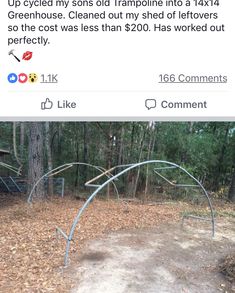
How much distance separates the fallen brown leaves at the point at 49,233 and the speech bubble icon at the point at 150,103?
285 centimetres

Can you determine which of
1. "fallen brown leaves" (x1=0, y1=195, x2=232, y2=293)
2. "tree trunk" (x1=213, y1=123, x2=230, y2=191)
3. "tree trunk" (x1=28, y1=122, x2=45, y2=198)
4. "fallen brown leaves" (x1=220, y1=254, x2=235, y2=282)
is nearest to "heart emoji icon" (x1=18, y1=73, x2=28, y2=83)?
"fallen brown leaves" (x1=0, y1=195, x2=232, y2=293)

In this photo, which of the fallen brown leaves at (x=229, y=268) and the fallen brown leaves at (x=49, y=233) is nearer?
the fallen brown leaves at (x=49, y=233)

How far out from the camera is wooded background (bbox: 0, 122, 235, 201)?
1180 cm

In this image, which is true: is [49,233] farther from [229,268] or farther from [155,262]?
[229,268]

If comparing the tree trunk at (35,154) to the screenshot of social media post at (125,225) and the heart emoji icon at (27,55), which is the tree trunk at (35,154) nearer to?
the screenshot of social media post at (125,225)

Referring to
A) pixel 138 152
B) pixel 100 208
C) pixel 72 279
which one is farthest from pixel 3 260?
pixel 138 152

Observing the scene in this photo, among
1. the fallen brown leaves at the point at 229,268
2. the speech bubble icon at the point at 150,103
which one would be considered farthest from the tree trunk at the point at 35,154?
the speech bubble icon at the point at 150,103

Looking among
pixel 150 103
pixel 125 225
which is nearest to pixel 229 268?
pixel 125 225

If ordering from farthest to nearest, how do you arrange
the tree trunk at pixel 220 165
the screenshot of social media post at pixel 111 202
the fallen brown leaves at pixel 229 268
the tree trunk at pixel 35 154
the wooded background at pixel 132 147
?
the tree trunk at pixel 220 165 → the wooded background at pixel 132 147 → the tree trunk at pixel 35 154 → the fallen brown leaves at pixel 229 268 → the screenshot of social media post at pixel 111 202

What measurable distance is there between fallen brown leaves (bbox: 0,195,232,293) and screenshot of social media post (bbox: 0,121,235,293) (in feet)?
0.06

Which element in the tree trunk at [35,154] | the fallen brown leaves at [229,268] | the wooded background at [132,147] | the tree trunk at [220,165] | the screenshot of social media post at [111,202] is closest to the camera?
the screenshot of social media post at [111,202]

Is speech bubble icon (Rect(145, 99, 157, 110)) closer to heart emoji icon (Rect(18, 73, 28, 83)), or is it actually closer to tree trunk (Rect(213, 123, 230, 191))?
heart emoji icon (Rect(18, 73, 28, 83))

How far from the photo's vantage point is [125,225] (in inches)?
283

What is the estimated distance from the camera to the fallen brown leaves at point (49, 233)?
414cm
